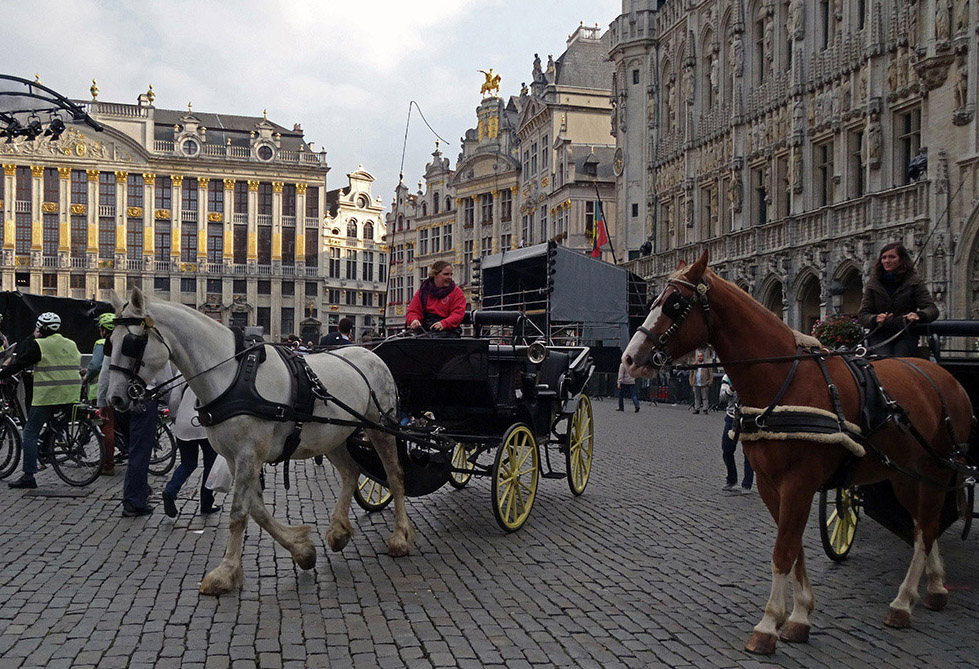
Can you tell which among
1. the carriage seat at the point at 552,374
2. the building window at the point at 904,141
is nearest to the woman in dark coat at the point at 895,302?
the carriage seat at the point at 552,374

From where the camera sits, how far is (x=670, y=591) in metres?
5.84

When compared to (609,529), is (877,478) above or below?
above

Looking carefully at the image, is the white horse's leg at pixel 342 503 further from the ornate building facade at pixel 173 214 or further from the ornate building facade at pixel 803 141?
the ornate building facade at pixel 173 214

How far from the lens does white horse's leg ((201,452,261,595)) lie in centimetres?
558

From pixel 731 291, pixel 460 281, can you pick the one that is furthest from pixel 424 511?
pixel 460 281

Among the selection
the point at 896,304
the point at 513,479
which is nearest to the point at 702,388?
the point at 513,479

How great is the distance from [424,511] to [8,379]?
21.2 feet

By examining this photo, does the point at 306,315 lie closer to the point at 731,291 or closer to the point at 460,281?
the point at 460,281

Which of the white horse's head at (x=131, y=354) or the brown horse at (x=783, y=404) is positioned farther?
the white horse's head at (x=131, y=354)

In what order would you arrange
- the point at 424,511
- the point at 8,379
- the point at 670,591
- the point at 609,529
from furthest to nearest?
the point at 8,379, the point at 424,511, the point at 609,529, the point at 670,591

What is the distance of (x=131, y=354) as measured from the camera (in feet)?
18.6

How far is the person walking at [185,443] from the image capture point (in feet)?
26.1

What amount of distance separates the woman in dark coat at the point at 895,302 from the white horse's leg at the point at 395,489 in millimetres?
3678

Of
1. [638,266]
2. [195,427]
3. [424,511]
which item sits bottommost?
[424,511]
